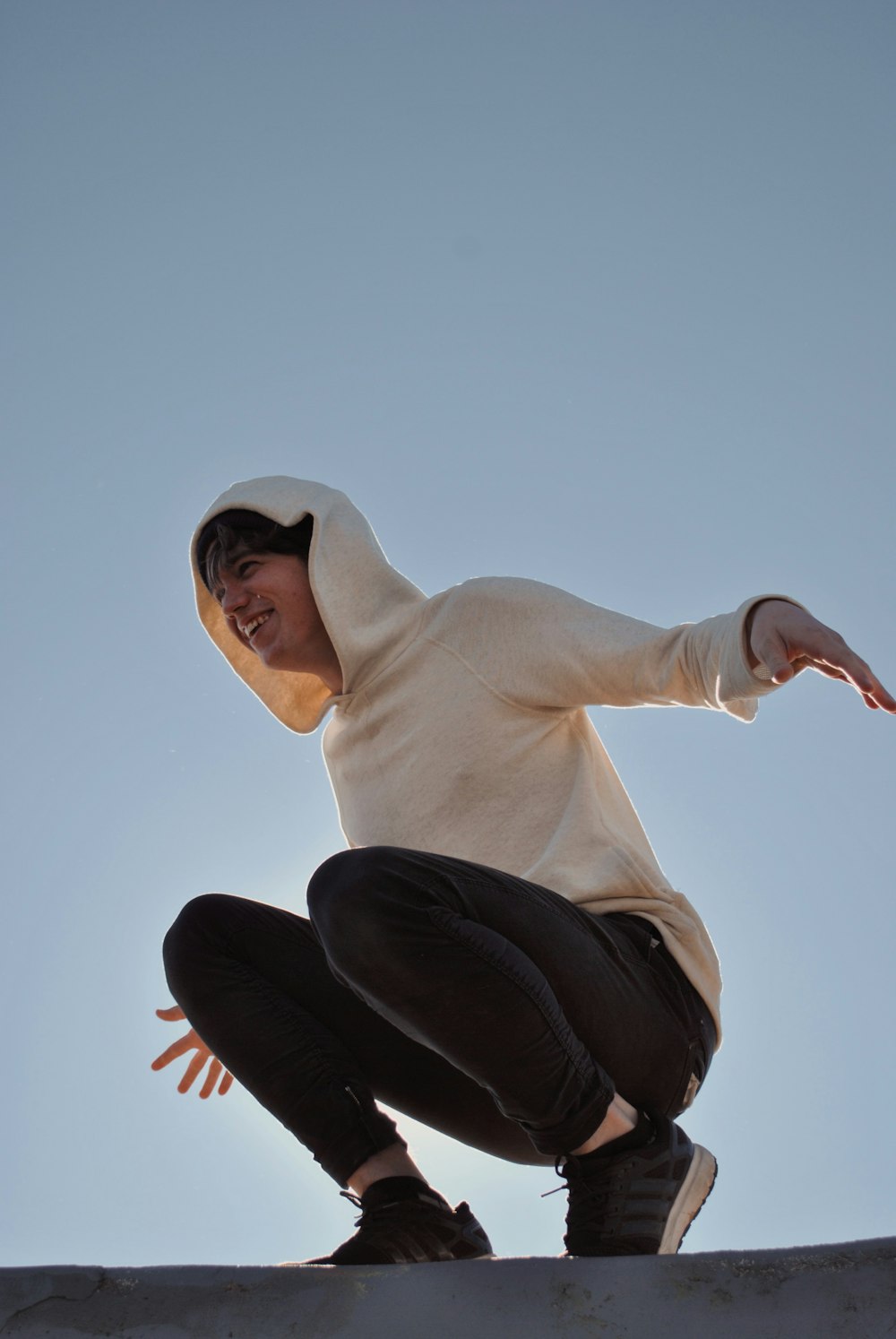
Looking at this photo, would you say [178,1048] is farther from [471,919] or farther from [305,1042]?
[471,919]

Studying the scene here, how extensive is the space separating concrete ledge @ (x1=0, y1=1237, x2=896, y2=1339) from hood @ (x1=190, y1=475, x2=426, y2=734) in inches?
65.0

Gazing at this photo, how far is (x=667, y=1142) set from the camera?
2.38 m

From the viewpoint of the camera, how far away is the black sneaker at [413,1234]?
7.57ft

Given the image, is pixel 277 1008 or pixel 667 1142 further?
pixel 277 1008

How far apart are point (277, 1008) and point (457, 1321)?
0.92m

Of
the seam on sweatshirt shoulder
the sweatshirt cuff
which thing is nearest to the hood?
the seam on sweatshirt shoulder

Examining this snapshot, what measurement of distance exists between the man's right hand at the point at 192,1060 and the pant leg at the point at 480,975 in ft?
3.65

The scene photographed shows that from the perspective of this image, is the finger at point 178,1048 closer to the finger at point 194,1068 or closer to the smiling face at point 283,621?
the finger at point 194,1068

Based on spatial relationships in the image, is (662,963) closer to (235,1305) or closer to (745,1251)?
(745,1251)

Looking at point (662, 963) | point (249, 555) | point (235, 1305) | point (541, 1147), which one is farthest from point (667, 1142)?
point (249, 555)

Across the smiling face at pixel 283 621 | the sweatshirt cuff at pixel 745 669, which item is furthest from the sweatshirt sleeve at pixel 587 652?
the smiling face at pixel 283 621

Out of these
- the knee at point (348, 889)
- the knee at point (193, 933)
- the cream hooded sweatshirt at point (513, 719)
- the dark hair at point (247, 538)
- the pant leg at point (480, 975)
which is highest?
the dark hair at point (247, 538)

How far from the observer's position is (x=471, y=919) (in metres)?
2.36

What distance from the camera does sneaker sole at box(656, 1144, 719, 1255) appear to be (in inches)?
91.8
